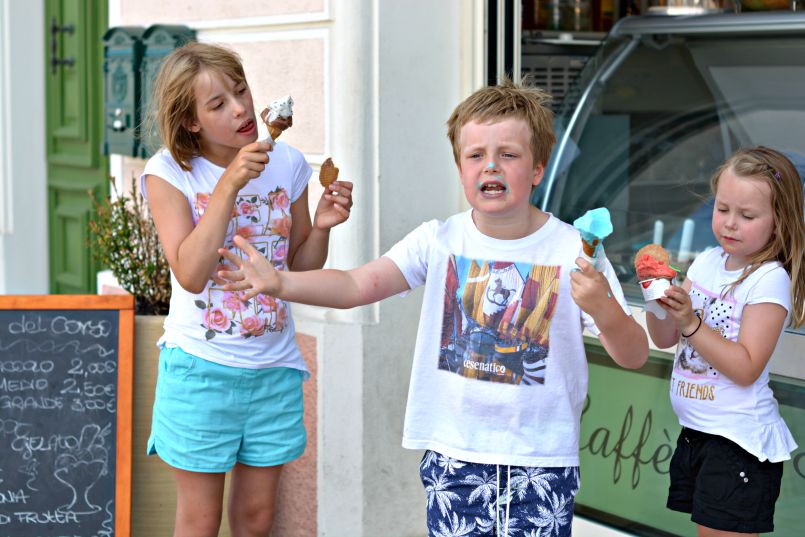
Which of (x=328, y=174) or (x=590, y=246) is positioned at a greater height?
(x=328, y=174)

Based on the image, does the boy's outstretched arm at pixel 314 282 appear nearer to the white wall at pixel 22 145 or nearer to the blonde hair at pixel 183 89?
the blonde hair at pixel 183 89

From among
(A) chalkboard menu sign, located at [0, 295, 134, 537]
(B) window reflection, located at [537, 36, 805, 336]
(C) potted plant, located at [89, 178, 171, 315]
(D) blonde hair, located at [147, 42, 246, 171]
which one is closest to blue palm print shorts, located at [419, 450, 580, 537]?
(D) blonde hair, located at [147, 42, 246, 171]

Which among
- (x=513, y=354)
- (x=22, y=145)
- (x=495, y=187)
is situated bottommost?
(x=513, y=354)

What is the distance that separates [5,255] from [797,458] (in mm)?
5059

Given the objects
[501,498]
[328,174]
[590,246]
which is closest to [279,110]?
[328,174]

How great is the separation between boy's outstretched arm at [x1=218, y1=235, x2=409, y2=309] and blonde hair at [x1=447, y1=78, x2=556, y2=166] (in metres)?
0.32

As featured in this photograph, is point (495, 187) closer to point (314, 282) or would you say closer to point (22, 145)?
point (314, 282)

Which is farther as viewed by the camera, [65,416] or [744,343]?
[65,416]

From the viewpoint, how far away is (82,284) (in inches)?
254

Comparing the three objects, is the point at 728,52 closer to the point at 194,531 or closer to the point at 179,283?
the point at 179,283

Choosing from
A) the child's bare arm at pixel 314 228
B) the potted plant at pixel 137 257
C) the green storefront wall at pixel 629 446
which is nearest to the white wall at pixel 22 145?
the potted plant at pixel 137 257

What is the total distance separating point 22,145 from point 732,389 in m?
5.34

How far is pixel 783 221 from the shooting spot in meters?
2.50

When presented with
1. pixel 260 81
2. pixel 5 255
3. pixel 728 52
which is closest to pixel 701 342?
pixel 728 52
